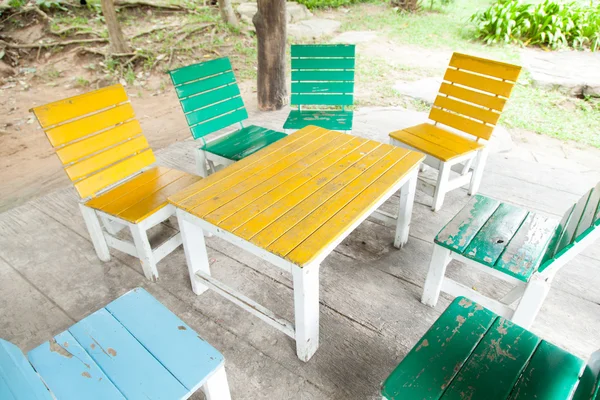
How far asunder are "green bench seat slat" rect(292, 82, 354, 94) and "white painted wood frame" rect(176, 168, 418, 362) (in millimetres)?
1592

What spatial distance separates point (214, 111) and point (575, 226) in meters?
2.55

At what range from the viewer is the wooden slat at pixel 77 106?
83.0 inches

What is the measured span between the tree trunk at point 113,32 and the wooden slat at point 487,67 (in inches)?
247

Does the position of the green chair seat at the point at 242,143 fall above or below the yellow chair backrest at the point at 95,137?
below

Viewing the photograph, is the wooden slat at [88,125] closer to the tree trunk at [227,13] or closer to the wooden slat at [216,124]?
the wooden slat at [216,124]

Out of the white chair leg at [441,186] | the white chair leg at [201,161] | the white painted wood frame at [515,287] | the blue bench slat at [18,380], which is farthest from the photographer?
→ the white chair leg at [201,161]

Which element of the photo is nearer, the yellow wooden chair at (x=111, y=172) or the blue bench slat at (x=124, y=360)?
the blue bench slat at (x=124, y=360)

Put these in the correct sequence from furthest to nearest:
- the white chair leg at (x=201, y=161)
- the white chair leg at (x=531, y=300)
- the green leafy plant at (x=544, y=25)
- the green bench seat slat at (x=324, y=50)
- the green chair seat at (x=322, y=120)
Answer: the green leafy plant at (x=544, y=25)
the green bench seat slat at (x=324, y=50)
the green chair seat at (x=322, y=120)
the white chair leg at (x=201, y=161)
the white chair leg at (x=531, y=300)

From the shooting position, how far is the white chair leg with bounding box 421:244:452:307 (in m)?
1.88

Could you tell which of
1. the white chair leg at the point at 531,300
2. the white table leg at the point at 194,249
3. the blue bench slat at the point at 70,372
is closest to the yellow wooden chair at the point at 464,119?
the white chair leg at the point at 531,300

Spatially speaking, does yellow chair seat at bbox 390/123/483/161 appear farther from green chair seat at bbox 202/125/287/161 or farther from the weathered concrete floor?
green chair seat at bbox 202/125/287/161

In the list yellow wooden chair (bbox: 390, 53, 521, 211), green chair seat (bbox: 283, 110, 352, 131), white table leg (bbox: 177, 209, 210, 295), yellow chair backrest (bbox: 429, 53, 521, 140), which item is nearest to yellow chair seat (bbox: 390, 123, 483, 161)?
yellow wooden chair (bbox: 390, 53, 521, 211)

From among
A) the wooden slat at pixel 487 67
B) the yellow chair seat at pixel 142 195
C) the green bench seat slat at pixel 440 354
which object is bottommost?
the yellow chair seat at pixel 142 195

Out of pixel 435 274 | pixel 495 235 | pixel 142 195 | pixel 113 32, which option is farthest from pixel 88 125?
pixel 113 32
